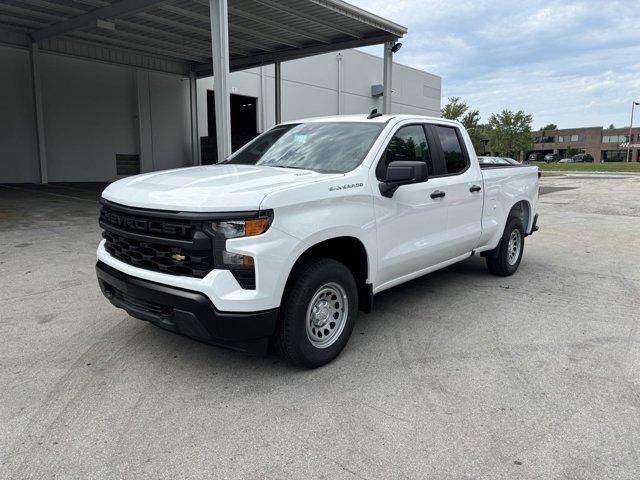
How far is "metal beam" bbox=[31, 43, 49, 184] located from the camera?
52.5ft

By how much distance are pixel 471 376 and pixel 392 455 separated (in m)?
1.20

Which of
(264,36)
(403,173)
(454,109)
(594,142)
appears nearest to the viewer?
(403,173)

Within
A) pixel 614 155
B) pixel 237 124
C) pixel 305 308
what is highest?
pixel 237 124

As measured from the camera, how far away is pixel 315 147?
15.0 ft

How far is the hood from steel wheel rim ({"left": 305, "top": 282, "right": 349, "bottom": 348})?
2.79ft

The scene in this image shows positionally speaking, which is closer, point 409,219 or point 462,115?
point 409,219

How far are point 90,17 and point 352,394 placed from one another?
44.6 feet

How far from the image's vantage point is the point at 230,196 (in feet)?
10.4

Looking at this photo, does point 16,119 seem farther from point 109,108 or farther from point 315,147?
point 315,147

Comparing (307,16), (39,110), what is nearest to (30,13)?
(39,110)

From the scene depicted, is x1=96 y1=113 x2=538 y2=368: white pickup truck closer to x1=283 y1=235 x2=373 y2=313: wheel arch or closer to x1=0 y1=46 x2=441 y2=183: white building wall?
x1=283 y1=235 x2=373 y2=313: wheel arch

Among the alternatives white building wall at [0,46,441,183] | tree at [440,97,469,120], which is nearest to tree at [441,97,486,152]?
tree at [440,97,469,120]

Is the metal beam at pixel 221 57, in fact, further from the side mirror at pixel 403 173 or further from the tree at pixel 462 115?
the tree at pixel 462 115

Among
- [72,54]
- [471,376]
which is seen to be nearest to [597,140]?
[72,54]
